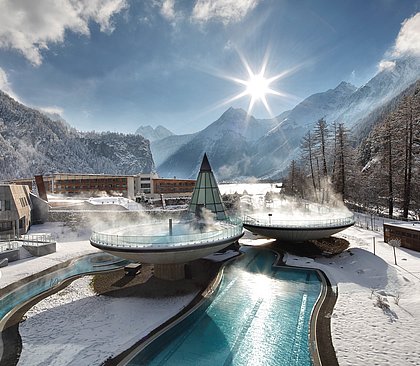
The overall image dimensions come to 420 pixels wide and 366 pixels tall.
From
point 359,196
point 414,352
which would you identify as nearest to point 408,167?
point 359,196

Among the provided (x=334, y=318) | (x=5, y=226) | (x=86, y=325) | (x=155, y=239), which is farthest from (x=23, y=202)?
(x=334, y=318)

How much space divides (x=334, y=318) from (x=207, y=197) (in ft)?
39.5

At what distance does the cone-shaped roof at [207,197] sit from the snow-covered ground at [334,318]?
753cm

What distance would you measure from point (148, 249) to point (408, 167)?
2859 centimetres

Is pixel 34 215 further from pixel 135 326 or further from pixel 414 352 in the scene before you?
pixel 414 352

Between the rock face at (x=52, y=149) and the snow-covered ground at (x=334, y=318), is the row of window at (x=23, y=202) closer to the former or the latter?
the snow-covered ground at (x=334, y=318)

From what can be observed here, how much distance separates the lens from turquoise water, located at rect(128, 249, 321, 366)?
7.94 m

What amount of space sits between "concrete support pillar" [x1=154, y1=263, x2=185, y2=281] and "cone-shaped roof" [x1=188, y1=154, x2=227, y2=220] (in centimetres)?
541

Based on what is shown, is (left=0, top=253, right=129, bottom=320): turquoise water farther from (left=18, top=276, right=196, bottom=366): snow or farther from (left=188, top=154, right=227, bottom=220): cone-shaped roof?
(left=188, top=154, right=227, bottom=220): cone-shaped roof

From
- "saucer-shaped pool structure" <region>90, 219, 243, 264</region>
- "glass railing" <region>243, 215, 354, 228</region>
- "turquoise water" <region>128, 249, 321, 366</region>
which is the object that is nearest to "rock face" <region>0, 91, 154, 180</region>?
"saucer-shaped pool structure" <region>90, 219, 243, 264</region>

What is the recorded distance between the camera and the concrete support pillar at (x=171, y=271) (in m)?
14.3

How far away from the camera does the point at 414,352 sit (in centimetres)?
737

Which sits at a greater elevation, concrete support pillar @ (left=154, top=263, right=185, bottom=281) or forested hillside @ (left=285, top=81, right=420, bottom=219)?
forested hillside @ (left=285, top=81, right=420, bottom=219)

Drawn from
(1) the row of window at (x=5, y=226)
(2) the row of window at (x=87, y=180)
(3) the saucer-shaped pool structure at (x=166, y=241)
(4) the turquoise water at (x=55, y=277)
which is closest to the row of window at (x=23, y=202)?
(1) the row of window at (x=5, y=226)
